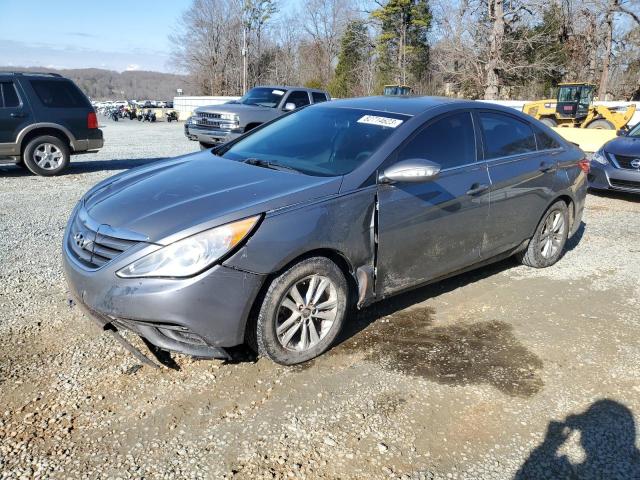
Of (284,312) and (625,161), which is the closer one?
(284,312)

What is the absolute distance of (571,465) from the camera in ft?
8.74

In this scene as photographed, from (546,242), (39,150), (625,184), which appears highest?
(39,150)

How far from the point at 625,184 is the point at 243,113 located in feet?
26.7

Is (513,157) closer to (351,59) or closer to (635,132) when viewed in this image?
(635,132)

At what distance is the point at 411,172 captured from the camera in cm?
361

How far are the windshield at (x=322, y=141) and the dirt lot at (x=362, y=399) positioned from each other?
1.23 metres

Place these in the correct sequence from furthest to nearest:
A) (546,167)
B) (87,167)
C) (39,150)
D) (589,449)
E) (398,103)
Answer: (87,167)
(39,150)
(546,167)
(398,103)
(589,449)

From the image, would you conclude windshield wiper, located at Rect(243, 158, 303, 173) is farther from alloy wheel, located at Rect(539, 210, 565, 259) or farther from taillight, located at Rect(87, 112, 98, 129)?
taillight, located at Rect(87, 112, 98, 129)

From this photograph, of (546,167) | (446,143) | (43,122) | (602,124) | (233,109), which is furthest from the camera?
(602,124)

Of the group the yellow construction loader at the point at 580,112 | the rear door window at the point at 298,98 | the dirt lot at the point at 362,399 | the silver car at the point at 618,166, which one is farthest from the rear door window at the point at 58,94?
the yellow construction loader at the point at 580,112

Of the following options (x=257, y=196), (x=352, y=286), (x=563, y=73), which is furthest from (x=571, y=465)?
(x=563, y=73)

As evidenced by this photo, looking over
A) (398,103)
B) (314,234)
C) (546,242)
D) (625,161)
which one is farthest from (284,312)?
(625,161)

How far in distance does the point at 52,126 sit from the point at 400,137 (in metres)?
8.32

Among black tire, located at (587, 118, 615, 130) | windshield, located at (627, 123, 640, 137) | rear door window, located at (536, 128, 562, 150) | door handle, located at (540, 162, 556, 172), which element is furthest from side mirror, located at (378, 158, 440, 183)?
black tire, located at (587, 118, 615, 130)
